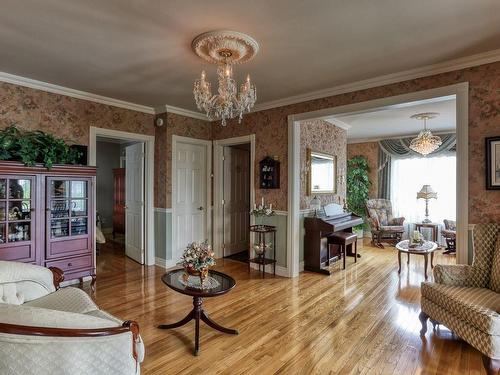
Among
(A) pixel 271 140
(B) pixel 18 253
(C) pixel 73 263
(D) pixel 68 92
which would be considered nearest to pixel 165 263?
(C) pixel 73 263

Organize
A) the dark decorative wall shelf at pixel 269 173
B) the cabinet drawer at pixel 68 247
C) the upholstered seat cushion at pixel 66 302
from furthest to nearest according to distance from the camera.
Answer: the dark decorative wall shelf at pixel 269 173
the cabinet drawer at pixel 68 247
the upholstered seat cushion at pixel 66 302

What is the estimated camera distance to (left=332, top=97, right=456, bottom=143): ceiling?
4.72 metres

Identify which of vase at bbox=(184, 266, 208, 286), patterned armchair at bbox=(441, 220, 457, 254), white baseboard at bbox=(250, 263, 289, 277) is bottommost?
white baseboard at bbox=(250, 263, 289, 277)

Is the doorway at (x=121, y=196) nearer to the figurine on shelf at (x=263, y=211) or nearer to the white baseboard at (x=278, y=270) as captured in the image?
the figurine on shelf at (x=263, y=211)

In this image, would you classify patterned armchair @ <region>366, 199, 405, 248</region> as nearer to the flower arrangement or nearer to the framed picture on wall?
the flower arrangement

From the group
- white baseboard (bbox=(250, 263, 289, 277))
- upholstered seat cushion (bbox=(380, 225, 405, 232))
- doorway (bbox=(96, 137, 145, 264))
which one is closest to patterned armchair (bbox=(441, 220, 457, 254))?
upholstered seat cushion (bbox=(380, 225, 405, 232))

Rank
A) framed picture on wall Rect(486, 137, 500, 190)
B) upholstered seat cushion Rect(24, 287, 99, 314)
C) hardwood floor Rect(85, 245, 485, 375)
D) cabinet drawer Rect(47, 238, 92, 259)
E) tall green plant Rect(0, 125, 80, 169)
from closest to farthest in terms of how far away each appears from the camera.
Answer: upholstered seat cushion Rect(24, 287, 99, 314), hardwood floor Rect(85, 245, 485, 375), framed picture on wall Rect(486, 137, 500, 190), tall green plant Rect(0, 125, 80, 169), cabinet drawer Rect(47, 238, 92, 259)

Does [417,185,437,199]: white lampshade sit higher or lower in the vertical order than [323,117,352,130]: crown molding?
lower

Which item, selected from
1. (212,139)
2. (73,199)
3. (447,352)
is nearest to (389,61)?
(447,352)

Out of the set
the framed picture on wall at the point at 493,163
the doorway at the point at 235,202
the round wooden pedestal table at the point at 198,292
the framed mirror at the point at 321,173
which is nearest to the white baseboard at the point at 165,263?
the doorway at the point at 235,202

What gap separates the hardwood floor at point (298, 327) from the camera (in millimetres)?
2145

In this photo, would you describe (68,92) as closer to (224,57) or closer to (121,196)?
(224,57)

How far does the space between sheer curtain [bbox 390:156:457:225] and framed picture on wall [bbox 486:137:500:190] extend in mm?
4017

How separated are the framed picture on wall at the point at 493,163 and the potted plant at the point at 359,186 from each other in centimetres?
448
